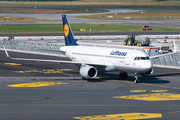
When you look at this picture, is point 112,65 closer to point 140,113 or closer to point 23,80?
point 23,80

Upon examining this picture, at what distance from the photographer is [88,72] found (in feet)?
124

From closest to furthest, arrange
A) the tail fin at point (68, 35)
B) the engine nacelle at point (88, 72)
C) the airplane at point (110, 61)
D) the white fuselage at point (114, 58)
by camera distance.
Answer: the white fuselage at point (114, 58), the airplane at point (110, 61), the engine nacelle at point (88, 72), the tail fin at point (68, 35)

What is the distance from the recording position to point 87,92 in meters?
32.6

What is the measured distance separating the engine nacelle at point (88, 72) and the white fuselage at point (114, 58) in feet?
5.36

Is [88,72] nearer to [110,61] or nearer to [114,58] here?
[110,61]

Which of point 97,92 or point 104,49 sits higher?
point 104,49

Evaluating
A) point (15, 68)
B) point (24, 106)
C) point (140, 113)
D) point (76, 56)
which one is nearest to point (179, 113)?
point (140, 113)

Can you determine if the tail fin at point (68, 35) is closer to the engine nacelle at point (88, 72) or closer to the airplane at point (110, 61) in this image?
the airplane at point (110, 61)

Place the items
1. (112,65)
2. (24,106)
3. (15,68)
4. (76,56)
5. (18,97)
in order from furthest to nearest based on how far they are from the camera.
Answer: (15,68) → (76,56) → (112,65) → (18,97) → (24,106)

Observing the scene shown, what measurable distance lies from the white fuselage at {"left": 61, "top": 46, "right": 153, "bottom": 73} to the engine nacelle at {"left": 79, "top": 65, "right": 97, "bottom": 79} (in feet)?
5.36

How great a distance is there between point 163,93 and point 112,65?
8.47 meters

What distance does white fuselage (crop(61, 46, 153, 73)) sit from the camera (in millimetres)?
35719

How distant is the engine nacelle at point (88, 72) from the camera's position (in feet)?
124

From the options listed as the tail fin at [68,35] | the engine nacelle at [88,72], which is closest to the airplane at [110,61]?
the engine nacelle at [88,72]
